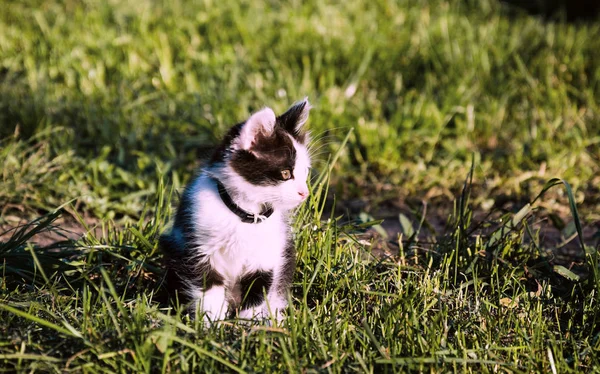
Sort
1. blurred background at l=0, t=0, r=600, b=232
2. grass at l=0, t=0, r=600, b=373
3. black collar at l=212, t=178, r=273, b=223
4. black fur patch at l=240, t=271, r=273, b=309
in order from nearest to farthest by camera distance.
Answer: grass at l=0, t=0, r=600, b=373 → black collar at l=212, t=178, r=273, b=223 → black fur patch at l=240, t=271, r=273, b=309 → blurred background at l=0, t=0, r=600, b=232

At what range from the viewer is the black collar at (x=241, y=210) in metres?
2.83

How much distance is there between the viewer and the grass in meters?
2.72

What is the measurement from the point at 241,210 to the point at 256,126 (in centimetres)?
34

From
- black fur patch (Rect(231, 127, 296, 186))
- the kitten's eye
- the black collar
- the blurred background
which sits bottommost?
the blurred background

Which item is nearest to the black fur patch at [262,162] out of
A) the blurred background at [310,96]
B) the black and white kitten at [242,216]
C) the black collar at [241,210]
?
the black and white kitten at [242,216]

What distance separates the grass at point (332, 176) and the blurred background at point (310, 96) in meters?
0.02

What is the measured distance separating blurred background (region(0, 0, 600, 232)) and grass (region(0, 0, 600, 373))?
2cm

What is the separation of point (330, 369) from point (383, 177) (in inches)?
109

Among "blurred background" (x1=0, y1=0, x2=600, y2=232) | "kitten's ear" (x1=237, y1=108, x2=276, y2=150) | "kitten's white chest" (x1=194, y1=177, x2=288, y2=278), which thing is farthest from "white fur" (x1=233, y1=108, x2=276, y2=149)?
"blurred background" (x1=0, y1=0, x2=600, y2=232)

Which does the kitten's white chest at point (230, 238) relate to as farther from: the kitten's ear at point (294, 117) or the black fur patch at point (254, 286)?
the kitten's ear at point (294, 117)

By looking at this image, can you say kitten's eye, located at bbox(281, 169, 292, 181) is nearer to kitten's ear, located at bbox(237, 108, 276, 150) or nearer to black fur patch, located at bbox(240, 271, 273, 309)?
kitten's ear, located at bbox(237, 108, 276, 150)

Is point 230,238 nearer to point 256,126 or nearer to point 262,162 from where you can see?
point 262,162

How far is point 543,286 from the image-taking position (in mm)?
3328

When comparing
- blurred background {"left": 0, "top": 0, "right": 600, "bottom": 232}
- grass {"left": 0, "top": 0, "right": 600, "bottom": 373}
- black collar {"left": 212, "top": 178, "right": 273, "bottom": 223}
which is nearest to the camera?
grass {"left": 0, "top": 0, "right": 600, "bottom": 373}
